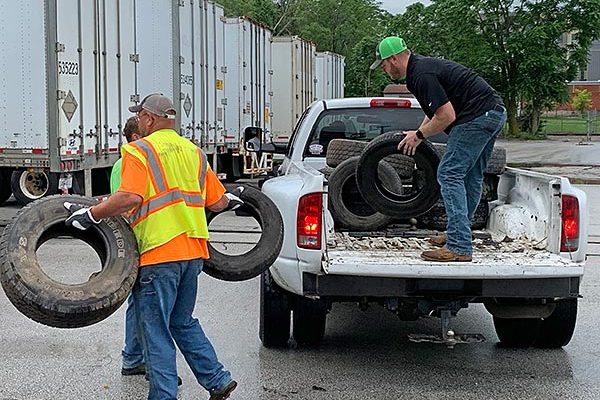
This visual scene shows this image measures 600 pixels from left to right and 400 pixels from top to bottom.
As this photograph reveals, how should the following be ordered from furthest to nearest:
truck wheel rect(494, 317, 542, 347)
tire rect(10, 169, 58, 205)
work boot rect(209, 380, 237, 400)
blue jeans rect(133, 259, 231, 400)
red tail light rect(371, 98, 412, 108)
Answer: tire rect(10, 169, 58, 205) → red tail light rect(371, 98, 412, 108) → truck wheel rect(494, 317, 542, 347) → work boot rect(209, 380, 237, 400) → blue jeans rect(133, 259, 231, 400)

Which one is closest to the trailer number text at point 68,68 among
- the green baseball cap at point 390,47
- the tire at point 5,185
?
the tire at point 5,185

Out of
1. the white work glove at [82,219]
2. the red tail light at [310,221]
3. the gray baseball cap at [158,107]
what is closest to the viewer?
the white work glove at [82,219]

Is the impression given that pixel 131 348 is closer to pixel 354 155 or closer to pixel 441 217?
pixel 354 155

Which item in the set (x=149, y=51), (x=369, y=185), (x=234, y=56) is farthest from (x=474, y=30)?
(x=369, y=185)

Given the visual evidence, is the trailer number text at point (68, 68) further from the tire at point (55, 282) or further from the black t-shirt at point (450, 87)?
the tire at point (55, 282)

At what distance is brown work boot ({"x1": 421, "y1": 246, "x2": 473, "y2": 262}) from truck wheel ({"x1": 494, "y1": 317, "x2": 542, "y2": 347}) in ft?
3.70

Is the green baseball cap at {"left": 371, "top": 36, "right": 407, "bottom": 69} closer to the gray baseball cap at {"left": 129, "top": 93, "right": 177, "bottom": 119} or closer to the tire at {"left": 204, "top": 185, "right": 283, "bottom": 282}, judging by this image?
the tire at {"left": 204, "top": 185, "right": 283, "bottom": 282}

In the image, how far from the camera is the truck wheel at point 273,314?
21.1ft

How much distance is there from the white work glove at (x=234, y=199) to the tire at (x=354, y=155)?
5.77ft

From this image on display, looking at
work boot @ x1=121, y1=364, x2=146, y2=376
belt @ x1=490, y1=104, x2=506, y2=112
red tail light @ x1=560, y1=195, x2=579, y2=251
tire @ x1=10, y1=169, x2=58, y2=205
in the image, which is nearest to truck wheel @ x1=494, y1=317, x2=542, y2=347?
red tail light @ x1=560, y1=195, x2=579, y2=251

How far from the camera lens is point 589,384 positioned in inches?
236

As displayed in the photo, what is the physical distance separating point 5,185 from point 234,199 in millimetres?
11092

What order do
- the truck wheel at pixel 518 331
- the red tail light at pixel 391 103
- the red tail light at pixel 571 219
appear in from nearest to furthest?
the red tail light at pixel 571 219 < the truck wheel at pixel 518 331 < the red tail light at pixel 391 103

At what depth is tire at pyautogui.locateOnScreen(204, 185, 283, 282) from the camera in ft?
17.9
